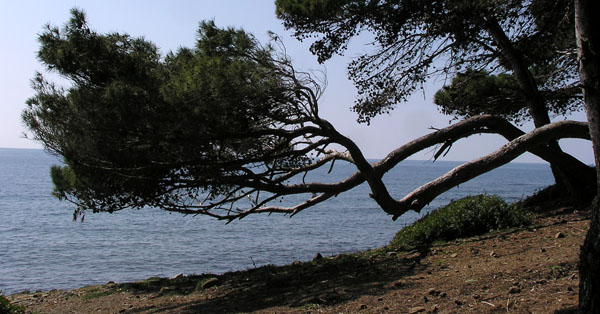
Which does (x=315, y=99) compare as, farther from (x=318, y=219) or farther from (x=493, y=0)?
(x=318, y=219)

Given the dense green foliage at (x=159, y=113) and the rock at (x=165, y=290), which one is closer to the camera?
the dense green foliage at (x=159, y=113)

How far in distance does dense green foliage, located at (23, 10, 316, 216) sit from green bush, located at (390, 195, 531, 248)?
3182 mm

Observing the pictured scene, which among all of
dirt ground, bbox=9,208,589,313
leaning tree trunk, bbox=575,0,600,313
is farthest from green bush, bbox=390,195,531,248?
leaning tree trunk, bbox=575,0,600,313

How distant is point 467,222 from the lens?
971 centimetres

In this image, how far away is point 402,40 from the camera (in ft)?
33.7

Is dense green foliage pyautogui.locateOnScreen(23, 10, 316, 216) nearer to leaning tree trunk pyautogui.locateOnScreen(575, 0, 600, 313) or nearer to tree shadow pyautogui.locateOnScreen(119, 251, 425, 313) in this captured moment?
tree shadow pyautogui.locateOnScreen(119, 251, 425, 313)

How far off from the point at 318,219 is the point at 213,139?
22514 mm

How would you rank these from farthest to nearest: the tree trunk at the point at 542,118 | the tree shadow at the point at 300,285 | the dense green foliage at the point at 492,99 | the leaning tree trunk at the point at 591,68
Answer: the dense green foliage at the point at 492,99, the tree trunk at the point at 542,118, the tree shadow at the point at 300,285, the leaning tree trunk at the point at 591,68

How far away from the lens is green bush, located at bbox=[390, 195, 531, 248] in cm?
959

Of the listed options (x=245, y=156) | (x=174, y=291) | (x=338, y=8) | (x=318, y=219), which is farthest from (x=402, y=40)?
(x=318, y=219)

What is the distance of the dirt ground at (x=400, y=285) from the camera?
5348 millimetres

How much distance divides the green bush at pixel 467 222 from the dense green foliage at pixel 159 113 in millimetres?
3182

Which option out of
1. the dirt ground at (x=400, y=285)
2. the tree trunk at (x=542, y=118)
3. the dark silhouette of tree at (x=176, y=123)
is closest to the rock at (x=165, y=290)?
the dirt ground at (x=400, y=285)

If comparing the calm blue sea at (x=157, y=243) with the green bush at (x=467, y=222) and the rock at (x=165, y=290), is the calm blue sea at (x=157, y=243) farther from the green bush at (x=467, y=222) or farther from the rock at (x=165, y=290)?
the green bush at (x=467, y=222)
